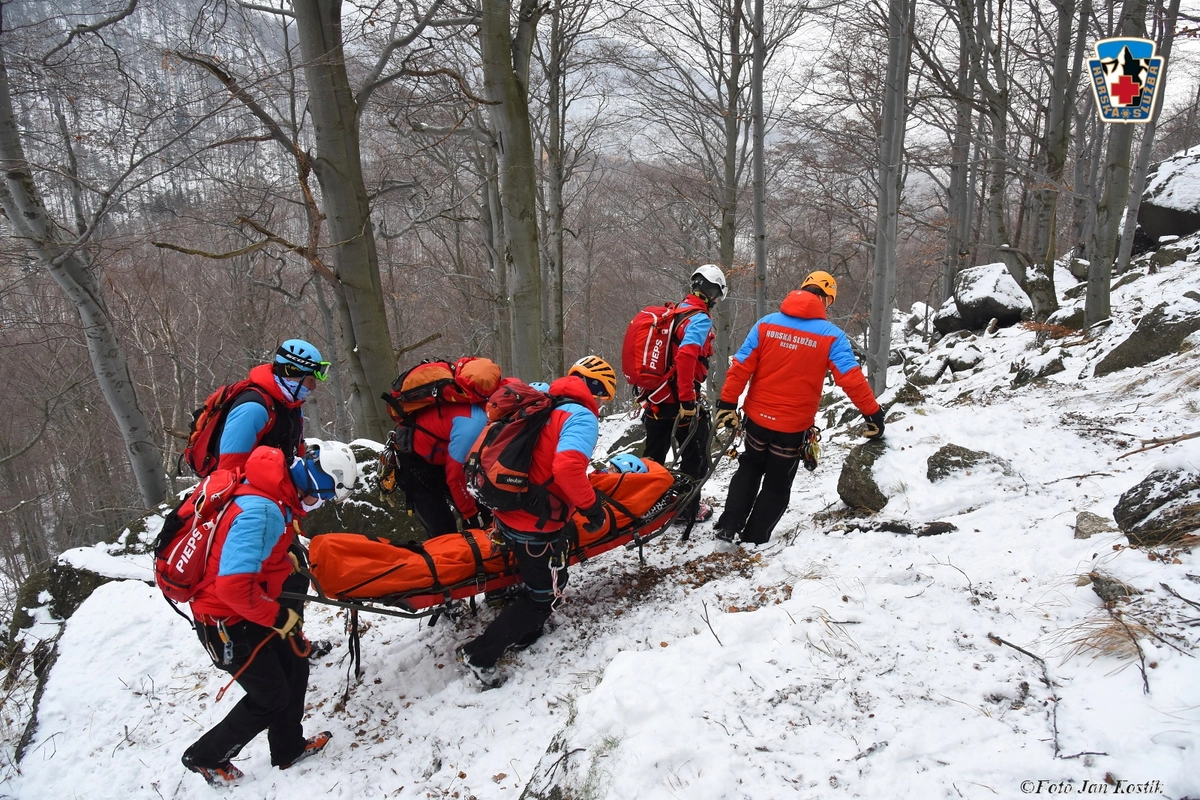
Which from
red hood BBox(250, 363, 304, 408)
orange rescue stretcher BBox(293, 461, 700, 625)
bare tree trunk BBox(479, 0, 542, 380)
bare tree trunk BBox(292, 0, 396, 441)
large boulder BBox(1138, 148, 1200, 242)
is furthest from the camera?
large boulder BBox(1138, 148, 1200, 242)

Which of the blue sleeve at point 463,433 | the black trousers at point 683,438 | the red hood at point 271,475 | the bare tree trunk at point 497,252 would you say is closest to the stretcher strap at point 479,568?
the blue sleeve at point 463,433

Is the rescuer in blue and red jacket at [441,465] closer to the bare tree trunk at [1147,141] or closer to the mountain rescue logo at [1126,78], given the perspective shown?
the mountain rescue logo at [1126,78]

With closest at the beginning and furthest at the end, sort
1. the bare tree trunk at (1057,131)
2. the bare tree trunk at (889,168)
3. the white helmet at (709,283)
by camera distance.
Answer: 1. the white helmet at (709,283)
2. the bare tree trunk at (889,168)
3. the bare tree trunk at (1057,131)

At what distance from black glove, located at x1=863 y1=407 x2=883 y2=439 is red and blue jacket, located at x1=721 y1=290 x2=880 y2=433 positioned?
0.69 feet

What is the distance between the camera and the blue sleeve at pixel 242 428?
12.7 feet

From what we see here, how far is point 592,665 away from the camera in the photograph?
11.9 feet

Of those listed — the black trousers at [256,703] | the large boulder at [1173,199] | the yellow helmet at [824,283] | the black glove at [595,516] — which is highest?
the large boulder at [1173,199]

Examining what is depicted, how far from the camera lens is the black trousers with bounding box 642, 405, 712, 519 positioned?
205 inches

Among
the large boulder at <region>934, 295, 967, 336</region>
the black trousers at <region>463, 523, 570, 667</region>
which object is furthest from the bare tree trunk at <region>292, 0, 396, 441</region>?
the large boulder at <region>934, 295, 967, 336</region>

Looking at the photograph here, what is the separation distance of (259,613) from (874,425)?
4395 mm

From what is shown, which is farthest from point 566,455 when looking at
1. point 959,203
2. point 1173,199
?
point 959,203

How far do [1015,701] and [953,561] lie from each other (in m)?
1.23

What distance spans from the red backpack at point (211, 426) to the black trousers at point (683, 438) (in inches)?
123

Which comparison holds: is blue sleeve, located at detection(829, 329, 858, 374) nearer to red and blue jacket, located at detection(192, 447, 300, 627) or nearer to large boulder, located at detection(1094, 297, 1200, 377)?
red and blue jacket, located at detection(192, 447, 300, 627)
